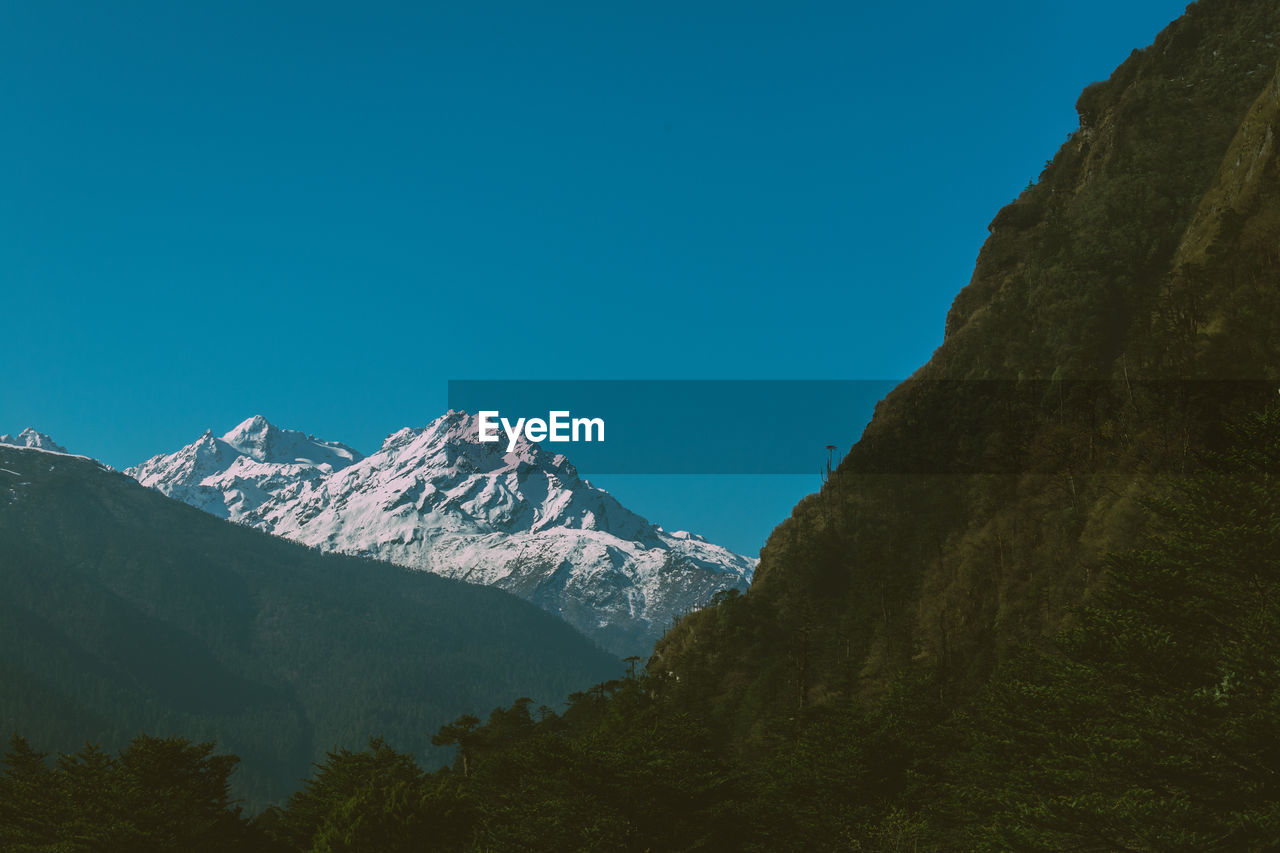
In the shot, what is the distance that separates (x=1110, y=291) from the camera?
11938cm

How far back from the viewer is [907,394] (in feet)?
484

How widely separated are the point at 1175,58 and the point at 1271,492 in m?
123

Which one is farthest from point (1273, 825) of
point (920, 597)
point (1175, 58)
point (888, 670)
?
point (1175, 58)

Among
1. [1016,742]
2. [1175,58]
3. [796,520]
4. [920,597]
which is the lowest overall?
[1016,742]

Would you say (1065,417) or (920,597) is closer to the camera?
(1065,417)

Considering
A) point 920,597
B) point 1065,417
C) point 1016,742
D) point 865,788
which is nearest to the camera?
point 1016,742

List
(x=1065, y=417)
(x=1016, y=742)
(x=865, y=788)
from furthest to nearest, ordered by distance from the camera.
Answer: (x=1065, y=417), (x=865, y=788), (x=1016, y=742)

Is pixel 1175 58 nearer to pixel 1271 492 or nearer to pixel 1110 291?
pixel 1110 291

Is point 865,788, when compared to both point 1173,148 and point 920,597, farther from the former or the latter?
point 1173,148

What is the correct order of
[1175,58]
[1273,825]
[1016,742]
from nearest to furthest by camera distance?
[1273,825]
[1016,742]
[1175,58]

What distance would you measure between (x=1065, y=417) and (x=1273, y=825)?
84964mm

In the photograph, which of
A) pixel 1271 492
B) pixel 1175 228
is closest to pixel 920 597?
pixel 1175 228

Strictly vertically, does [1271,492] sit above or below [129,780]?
above

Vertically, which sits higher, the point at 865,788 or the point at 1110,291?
the point at 1110,291
